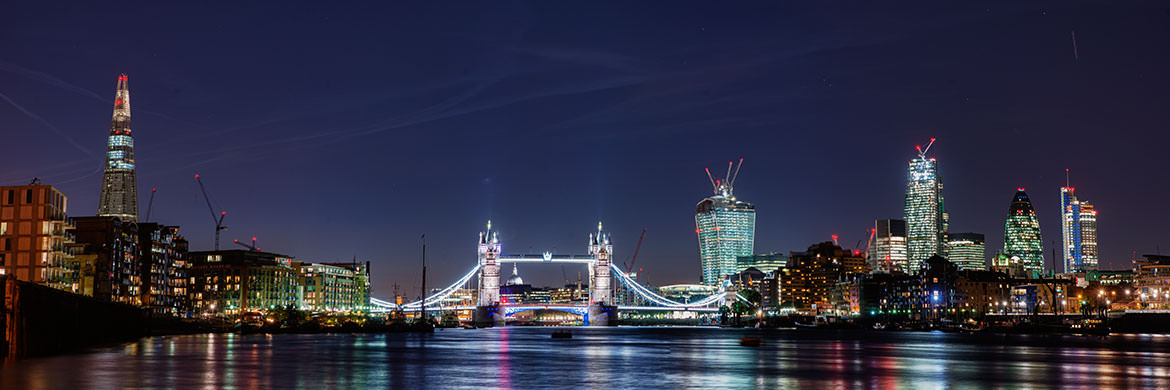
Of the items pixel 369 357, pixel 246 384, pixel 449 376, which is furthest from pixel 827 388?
pixel 369 357

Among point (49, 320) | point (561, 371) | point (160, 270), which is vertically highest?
point (160, 270)

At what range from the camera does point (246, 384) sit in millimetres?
48062

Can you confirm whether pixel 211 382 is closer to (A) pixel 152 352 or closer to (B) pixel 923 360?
(A) pixel 152 352

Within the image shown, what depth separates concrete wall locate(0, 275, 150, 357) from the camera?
59.5 m

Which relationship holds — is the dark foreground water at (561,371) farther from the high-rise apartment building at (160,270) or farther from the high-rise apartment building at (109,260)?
the high-rise apartment building at (160,270)

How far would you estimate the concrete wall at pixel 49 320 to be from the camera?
5947 cm

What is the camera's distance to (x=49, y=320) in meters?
70.2

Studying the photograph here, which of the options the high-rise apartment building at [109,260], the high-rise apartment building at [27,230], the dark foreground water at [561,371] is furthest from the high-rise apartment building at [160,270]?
the dark foreground water at [561,371]

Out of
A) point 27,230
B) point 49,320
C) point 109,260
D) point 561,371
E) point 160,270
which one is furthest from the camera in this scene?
point 160,270

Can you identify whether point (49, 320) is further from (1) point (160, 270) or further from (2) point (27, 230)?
(1) point (160, 270)

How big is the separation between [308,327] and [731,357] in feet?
387

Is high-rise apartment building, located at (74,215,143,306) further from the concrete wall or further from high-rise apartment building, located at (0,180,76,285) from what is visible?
high-rise apartment building, located at (0,180,76,285)

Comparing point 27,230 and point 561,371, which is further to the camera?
point 27,230

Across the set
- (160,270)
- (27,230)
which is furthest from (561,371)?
(160,270)
